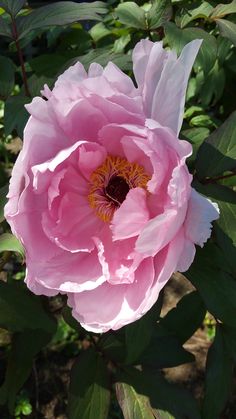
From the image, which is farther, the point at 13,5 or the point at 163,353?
the point at 163,353

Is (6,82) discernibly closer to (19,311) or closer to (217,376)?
(19,311)

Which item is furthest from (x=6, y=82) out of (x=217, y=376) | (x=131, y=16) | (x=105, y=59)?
(x=217, y=376)

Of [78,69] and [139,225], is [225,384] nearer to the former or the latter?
[139,225]

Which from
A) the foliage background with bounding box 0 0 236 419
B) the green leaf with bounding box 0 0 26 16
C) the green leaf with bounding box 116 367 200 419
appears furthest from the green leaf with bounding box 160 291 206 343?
the green leaf with bounding box 0 0 26 16

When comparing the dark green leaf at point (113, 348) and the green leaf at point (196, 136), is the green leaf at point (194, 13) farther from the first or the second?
the dark green leaf at point (113, 348)

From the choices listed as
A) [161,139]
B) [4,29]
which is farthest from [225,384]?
[4,29]

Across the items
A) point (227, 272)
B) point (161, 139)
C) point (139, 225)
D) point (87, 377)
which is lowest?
point (87, 377)
